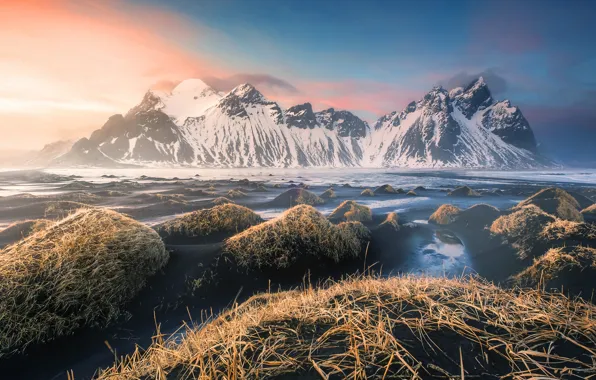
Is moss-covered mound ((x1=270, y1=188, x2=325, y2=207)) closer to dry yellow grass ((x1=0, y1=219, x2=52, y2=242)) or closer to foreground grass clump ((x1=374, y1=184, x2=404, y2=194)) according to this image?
foreground grass clump ((x1=374, y1=184, x2=404, y2=194))

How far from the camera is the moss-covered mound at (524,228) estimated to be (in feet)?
26.9

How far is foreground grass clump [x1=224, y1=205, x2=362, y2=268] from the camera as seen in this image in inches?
284

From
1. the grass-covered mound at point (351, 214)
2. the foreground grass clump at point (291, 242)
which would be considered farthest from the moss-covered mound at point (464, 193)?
the foreground grass clump at point (291, 242)

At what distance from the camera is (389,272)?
27.1 feet

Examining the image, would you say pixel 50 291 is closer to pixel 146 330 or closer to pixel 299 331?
pixel 146 330

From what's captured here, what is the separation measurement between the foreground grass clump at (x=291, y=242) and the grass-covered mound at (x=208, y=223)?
269 centimetres

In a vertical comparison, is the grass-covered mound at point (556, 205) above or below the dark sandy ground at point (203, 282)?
above

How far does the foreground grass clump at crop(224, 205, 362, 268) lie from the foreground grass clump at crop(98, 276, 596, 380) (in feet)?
14.2

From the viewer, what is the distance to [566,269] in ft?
19.5

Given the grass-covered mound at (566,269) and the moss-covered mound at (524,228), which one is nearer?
the grass-covered mound at (566,269)

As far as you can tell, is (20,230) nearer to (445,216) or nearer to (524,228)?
(524,228)

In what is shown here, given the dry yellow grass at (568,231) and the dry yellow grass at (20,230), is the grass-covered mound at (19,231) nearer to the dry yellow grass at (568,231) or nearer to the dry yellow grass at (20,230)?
the dry yellow grass at (20,230)

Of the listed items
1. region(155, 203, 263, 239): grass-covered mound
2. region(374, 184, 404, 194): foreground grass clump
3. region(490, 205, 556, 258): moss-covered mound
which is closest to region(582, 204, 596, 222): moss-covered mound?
region(490, 205, 556, 258): moss-covered mound

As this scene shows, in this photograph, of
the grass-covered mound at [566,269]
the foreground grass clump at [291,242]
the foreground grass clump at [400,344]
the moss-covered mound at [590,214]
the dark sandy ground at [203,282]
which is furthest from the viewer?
the moss-covered mound at [590,214]
